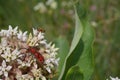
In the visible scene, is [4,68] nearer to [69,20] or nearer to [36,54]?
[36,54]

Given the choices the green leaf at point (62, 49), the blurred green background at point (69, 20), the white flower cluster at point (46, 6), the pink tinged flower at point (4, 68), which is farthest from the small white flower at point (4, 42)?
the white flower cluster at point (46, 6)

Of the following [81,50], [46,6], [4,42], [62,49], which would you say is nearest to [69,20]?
[46,6]

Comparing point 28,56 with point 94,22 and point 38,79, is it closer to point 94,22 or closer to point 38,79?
point 38,79

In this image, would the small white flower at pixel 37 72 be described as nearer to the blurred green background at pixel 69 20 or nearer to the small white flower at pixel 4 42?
the small white flower at pixel 4 42

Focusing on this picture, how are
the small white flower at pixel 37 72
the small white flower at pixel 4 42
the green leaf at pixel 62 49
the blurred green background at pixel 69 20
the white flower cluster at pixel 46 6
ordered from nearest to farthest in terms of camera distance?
the small white flower at pixel 37 72 → the small white flower at pixel 4 42 → the green leaf at pixel 62 49 → the blurred green background at pixel 69 20 → the white flower cluster at pixel 46 6

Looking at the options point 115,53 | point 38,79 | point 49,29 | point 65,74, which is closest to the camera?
point 38,79

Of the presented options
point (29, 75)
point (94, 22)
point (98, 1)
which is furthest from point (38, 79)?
point (98, 1)
